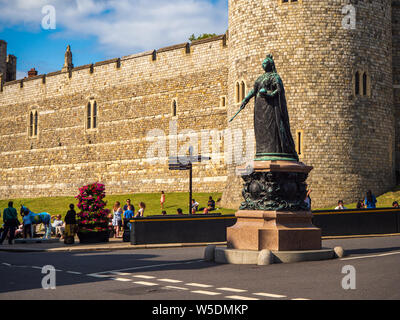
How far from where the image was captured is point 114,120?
123 ft

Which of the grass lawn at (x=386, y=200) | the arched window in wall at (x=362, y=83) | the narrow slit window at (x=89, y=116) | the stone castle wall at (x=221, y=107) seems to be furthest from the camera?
the narrow slit window at (x=89, y=116)

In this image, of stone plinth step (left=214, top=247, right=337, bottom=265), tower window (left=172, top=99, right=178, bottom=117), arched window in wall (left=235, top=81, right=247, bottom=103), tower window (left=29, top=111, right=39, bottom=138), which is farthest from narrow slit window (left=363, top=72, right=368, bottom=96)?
tower window (left=29, top=111, right=39, bottom=138)

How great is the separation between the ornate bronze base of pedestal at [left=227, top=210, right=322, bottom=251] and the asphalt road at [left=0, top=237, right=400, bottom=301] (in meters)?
0.71

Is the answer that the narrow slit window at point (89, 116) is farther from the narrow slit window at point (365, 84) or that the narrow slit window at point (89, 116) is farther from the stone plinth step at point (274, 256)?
the stone plinth step at point (274, 256)

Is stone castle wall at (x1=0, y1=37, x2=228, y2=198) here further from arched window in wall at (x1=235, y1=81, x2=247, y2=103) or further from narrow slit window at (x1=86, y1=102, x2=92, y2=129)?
arched window in wall at (x1=235, y1=81, x2=247, y2=103)

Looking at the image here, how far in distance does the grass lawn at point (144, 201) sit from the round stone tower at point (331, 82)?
4.66m

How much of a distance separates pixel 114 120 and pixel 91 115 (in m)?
2.52

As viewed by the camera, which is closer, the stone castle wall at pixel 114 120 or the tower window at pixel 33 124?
the stone castle wall at pixel 114 120

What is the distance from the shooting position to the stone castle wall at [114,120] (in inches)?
1275

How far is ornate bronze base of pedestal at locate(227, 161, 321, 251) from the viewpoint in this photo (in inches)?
455

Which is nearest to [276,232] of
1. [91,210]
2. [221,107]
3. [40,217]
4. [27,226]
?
[91,210]

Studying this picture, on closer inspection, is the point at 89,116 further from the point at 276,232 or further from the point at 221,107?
the point at 276,232

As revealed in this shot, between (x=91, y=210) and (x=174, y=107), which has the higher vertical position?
(x=174, y=107)

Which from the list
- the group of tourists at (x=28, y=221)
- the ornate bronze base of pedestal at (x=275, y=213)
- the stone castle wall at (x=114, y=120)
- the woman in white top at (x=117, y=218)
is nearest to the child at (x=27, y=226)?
the group of tourists at (x=28, y=221)
